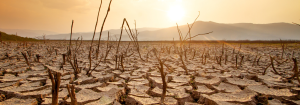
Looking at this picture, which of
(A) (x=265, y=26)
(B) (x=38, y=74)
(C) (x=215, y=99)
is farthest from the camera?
(A) (x=265, y=26)

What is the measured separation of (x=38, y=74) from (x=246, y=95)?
2.16 m

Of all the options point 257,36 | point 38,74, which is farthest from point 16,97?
point 257,36

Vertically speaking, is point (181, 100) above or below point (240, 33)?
below

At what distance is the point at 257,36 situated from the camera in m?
75.3

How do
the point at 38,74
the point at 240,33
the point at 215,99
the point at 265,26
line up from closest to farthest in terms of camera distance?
the point at 215,99
the point at 38,74
the point at 240,33
the point at 265,26

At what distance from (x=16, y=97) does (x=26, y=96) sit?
0.08 m

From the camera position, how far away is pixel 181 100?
3.35 feet

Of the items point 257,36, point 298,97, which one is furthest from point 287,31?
point 298,97

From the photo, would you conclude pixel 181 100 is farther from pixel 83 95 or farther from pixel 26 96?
pixel 26 96

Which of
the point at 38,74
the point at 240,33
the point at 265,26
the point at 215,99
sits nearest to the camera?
the point at 215,99

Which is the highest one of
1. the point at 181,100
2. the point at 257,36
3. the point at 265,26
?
the point at 265,26

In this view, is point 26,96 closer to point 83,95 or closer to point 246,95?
point 83,95

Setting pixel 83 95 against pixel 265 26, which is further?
pixel 265 26

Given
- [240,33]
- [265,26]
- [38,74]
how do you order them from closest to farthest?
[38,74]
[240,33]
[265,26]
